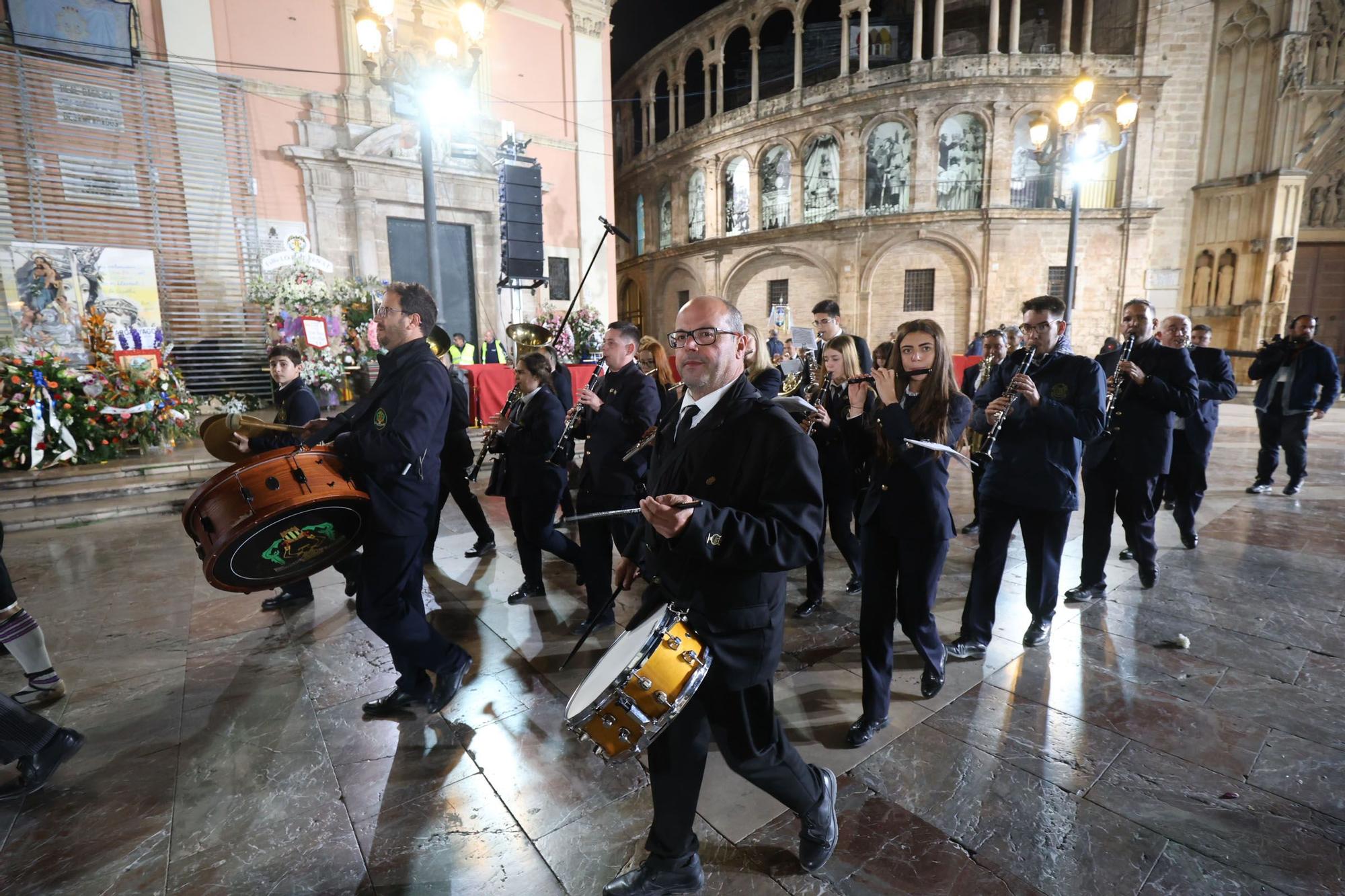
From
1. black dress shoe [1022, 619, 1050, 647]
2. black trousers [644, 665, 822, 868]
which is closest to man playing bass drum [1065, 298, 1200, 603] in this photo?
black dress shoe [1022, 619, 1050, 647]

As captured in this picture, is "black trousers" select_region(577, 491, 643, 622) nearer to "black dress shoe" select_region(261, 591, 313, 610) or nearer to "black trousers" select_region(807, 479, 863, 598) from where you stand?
"black trousers" select_region(807, 479, 863, 598)

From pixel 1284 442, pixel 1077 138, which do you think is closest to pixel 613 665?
pixel 1284 442

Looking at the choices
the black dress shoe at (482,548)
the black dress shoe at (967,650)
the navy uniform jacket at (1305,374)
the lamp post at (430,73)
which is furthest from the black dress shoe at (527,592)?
the navy uniform jacket at (1305,374)

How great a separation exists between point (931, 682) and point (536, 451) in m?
2.75

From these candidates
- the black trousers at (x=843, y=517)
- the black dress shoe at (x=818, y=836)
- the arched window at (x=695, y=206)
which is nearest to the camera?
the black dress shoe at (x=818, y=836)

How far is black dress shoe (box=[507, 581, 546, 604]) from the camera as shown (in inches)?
183

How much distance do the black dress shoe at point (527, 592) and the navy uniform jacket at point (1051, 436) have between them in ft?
10.1

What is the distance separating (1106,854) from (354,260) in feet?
47.7

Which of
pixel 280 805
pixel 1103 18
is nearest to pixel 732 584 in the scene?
pixel 280 805

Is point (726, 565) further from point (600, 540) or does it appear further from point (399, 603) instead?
point (600, 540)

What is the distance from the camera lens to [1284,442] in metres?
7.35

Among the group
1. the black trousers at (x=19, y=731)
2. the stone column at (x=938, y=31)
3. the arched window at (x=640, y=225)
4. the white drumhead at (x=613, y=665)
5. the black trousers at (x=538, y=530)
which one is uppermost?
the stone column at (x=938, y=31)

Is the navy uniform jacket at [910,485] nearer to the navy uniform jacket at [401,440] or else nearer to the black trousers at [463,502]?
the navy uniform jacket at [401,440]

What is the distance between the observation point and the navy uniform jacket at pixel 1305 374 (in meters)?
6.90
